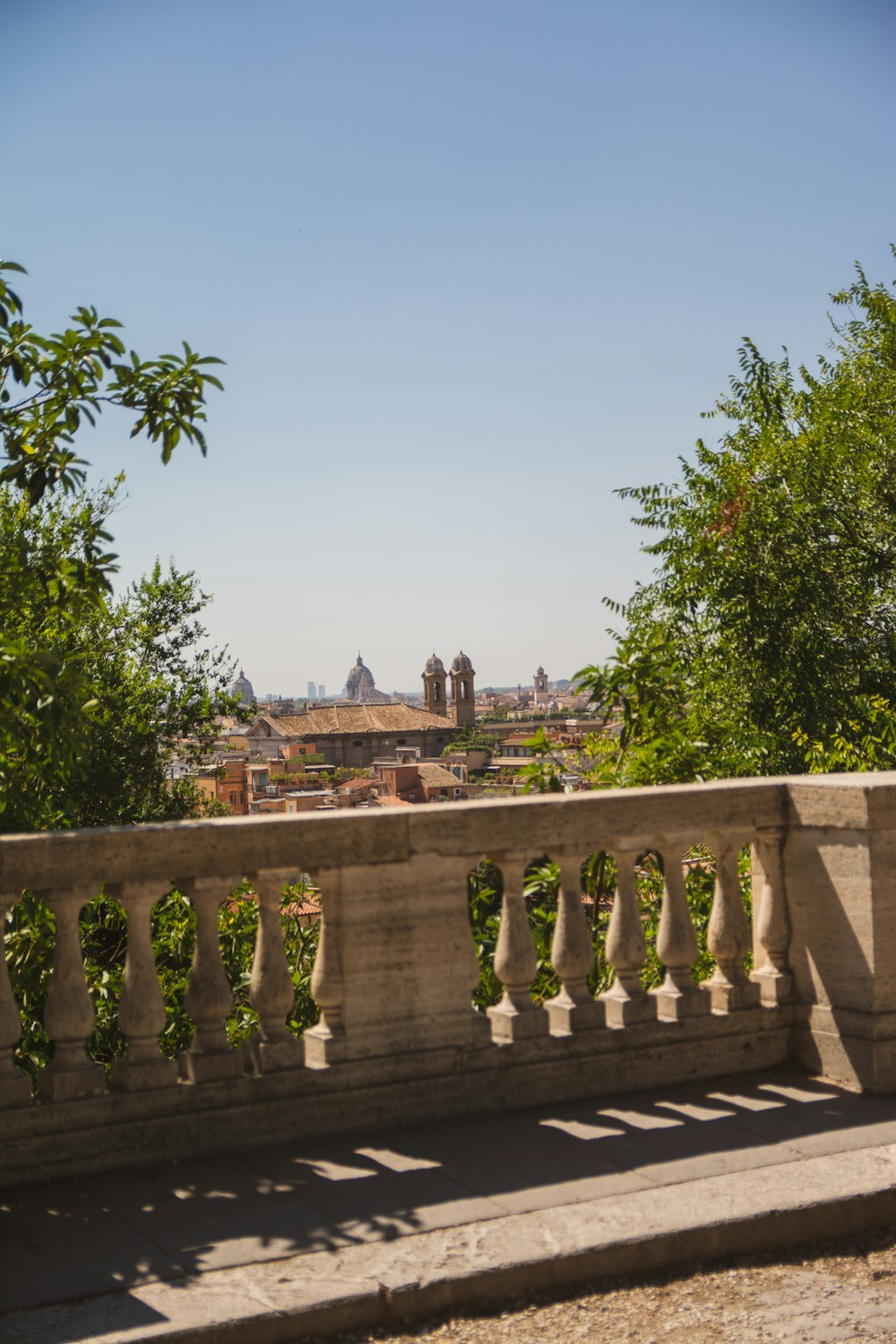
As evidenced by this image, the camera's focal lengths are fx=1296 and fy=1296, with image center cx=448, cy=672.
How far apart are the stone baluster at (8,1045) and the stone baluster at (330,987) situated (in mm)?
806

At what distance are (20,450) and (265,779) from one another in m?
74.7

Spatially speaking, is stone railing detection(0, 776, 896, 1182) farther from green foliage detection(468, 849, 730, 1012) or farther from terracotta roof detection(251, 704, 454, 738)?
terracotta roof detection(251, 704, 454, 738)

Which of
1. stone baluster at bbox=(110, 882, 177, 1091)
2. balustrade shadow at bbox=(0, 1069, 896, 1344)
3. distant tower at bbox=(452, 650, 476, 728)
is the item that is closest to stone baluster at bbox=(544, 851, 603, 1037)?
balustrade shadow at bbox=(0, 1069, 896, 1344)

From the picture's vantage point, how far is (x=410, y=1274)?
2801 millimetres

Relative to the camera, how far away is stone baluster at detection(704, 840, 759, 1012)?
14.1 feet

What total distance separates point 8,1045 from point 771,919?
2.44 meters

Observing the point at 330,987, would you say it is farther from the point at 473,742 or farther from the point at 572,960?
the point at 473,742

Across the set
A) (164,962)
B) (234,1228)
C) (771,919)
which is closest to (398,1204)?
(234,1228)

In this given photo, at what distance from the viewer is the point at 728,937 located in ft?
14.1

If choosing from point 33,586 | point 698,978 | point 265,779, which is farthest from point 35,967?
point 265,779

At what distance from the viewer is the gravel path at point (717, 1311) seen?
2.70m

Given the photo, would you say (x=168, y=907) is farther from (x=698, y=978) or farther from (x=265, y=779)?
(x=265, y=779)

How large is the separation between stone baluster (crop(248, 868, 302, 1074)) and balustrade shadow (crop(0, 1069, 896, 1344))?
25 cm

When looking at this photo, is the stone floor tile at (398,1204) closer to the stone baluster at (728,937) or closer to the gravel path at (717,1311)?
the gravel path at (717,1311)
